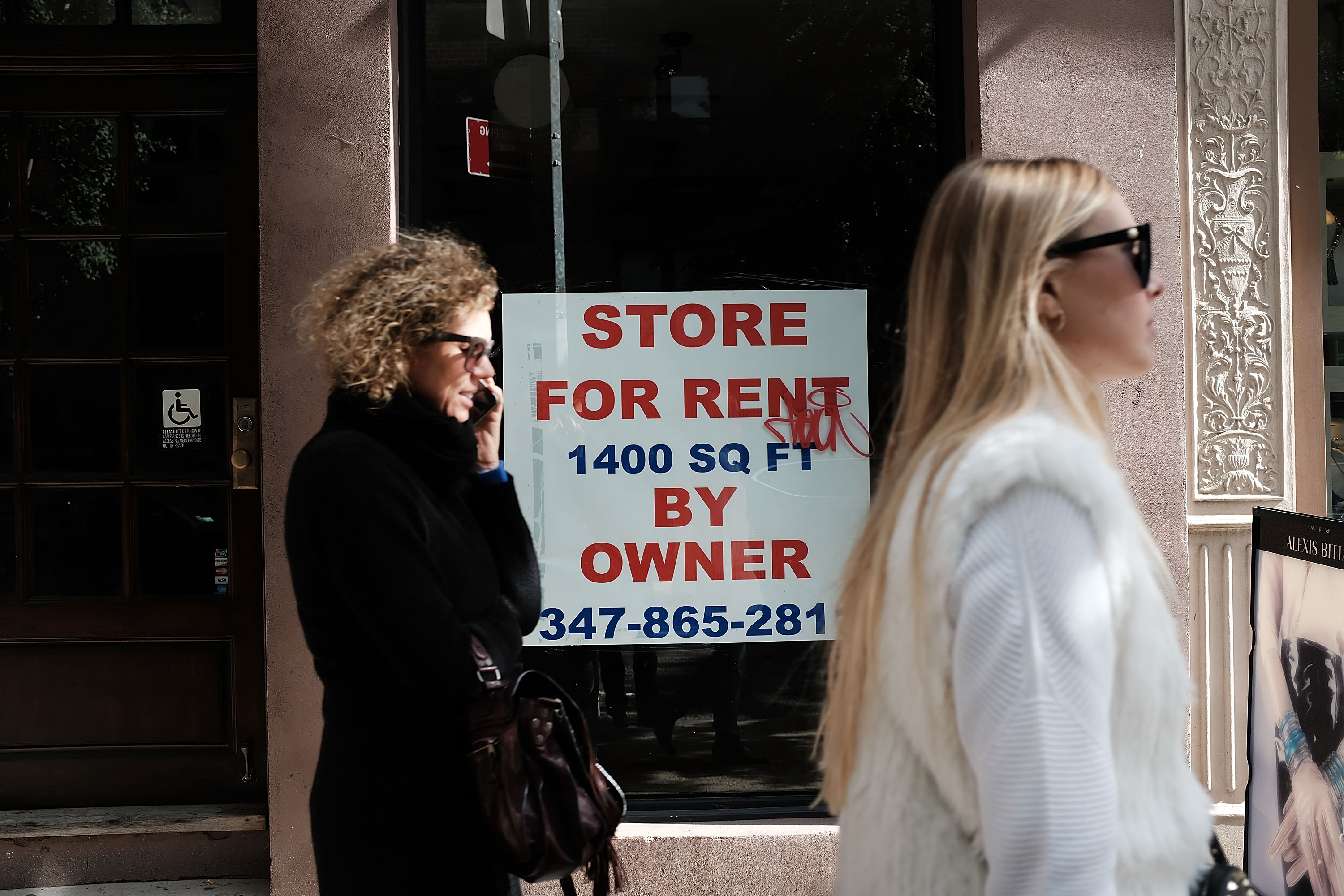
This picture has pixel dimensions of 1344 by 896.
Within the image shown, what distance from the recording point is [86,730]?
4148mm

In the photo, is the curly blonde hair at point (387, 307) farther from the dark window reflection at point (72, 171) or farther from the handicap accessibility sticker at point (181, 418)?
the dark window reflection at point (72, 171)

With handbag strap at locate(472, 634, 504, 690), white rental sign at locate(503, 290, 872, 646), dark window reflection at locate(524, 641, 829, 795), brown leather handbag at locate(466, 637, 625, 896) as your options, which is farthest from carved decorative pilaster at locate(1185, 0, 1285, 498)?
handbag strap at locate(472, 634, 504, 690)

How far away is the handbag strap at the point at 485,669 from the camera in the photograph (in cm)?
201

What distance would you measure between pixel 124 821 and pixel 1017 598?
12.9ft

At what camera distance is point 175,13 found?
4.20 m

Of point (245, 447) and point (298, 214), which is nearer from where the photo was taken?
point (298, 214)

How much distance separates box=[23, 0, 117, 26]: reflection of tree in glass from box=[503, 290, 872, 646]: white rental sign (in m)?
1.91

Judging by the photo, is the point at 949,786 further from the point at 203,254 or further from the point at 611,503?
the point at 203,254

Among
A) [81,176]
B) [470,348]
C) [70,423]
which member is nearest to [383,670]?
[470,348]

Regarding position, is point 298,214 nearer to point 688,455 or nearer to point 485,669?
point 688,455

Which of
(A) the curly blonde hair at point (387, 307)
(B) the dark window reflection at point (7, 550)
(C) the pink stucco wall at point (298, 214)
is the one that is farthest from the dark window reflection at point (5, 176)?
(A) the curly blonde hair at point (387, 307)

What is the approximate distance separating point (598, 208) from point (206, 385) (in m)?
1.67

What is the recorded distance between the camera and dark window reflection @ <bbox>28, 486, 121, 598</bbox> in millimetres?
4188

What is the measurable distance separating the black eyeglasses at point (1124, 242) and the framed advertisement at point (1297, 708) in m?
1.45
